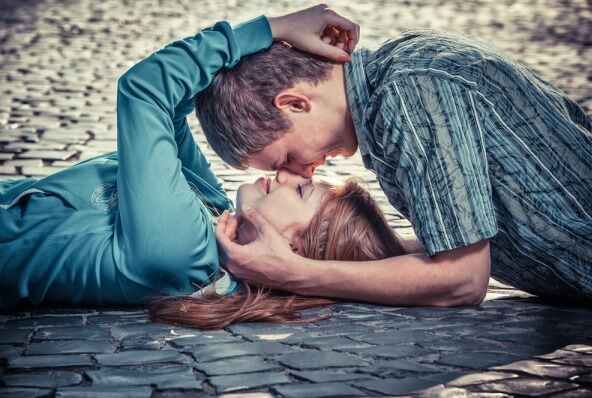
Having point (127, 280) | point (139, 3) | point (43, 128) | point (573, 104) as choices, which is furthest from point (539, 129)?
point (139, 3)

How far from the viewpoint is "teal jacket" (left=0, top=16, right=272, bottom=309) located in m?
4.05

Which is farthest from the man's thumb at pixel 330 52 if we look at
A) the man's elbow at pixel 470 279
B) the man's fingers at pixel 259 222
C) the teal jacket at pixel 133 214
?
the man's elbow at pixel 470 279

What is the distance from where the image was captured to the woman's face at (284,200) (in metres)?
4.30

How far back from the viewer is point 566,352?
3.71m

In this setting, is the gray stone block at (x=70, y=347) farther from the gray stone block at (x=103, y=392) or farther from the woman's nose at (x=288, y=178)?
the woman's nose at (x=288, y=178)

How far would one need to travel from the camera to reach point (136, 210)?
13.2 feet

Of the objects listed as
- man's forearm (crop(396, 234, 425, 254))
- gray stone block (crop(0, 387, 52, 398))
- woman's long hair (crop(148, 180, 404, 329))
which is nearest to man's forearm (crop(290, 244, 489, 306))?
woman's long hair (crop(148, 180, 404, 329))

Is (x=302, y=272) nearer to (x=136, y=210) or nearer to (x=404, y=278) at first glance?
(x=404, y=278)

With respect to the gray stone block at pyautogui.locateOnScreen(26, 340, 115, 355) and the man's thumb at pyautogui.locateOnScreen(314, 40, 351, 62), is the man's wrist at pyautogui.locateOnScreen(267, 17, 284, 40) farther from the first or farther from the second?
the gray stone block at pyautogui.locateOnScreen(26, 340, 115, 355)

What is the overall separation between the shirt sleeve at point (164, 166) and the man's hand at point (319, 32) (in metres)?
0.08

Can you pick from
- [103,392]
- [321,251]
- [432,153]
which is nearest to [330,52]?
[432,153]

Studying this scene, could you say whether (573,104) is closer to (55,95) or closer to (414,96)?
(414,96)

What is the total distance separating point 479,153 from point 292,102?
84 centimetres

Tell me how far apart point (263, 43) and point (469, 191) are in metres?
1.12
